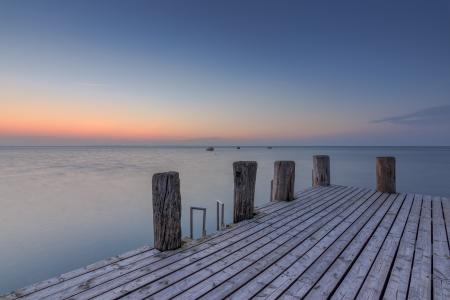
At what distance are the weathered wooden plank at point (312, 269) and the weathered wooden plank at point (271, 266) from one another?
0.12 meters

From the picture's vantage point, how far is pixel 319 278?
2.62 m

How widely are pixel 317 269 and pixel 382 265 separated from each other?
0.83 metres

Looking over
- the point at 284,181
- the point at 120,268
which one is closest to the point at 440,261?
the point at 284,181

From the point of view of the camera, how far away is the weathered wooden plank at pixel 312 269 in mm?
2419

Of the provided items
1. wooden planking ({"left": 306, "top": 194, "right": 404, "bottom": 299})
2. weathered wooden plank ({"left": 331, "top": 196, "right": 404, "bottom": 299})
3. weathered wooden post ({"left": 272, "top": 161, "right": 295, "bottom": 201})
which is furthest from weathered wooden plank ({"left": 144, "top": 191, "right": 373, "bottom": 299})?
weathered wooden post ({"left": 272, "top": 161, "right": 295, "bottom": 201})

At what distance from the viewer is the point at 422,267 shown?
9.36ft

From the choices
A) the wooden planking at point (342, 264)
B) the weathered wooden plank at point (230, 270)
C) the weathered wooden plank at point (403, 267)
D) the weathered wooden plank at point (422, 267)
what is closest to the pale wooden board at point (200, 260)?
the weathered wooden plank at point (230, 270)

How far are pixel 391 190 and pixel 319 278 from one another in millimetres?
5957

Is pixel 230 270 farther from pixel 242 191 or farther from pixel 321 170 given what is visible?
pixel 321 170

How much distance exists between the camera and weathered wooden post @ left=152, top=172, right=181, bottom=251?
3.38 m

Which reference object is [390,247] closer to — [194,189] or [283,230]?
[283,230]

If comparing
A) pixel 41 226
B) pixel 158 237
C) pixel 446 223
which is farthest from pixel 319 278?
pixel 41 226

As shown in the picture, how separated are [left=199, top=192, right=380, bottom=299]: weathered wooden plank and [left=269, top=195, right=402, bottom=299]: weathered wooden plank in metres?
0.12

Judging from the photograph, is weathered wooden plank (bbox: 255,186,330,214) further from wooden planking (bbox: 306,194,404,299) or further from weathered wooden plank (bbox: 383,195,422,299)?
weathered wooden plank (bbox: 383,195,422,299)
